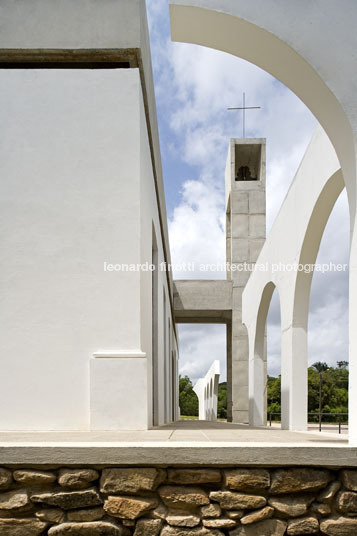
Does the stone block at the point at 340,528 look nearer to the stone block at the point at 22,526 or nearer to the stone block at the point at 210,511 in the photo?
the stone block at the point at 210,511

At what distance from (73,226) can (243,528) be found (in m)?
3.02

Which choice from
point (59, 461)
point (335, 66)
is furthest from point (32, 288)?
point (335, 66)

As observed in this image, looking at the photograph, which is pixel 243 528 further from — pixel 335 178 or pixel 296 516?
pixel 335 178

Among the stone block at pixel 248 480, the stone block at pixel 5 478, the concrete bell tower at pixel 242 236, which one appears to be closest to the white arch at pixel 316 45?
the stone block at pixel 248 480

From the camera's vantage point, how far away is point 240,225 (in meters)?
18.6

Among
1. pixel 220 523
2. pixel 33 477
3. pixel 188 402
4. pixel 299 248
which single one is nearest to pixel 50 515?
pixel 33 477

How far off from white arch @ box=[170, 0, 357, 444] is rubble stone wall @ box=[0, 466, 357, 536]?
1.95 feet

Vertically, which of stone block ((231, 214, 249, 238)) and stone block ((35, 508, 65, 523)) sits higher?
stone block ((231, 214, 249, 238))

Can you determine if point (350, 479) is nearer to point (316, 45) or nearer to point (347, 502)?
point (347, 502)

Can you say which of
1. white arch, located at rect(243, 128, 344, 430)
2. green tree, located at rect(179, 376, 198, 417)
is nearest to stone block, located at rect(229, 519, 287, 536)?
white arch, located at rect(243, 128, 344, 430)

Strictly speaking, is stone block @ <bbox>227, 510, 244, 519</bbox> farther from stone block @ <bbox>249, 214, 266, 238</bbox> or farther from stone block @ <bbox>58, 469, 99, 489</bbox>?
stone block @ <bbox>249, 214, 266, 238</bbox>

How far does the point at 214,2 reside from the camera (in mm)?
3658

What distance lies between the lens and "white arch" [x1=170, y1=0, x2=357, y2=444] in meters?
3.54

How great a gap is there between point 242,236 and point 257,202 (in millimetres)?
1486
